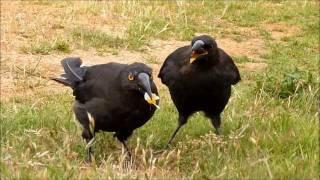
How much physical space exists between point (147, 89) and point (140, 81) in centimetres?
12

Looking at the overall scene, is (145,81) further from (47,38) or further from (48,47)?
(47,38)

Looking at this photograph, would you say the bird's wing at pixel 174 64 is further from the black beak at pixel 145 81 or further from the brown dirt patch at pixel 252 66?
the brown dirt patch at pixel 252 66

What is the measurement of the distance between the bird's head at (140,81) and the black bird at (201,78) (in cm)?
63

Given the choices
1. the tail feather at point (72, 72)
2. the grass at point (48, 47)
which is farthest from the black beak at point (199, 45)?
the grass at point (48, 47)

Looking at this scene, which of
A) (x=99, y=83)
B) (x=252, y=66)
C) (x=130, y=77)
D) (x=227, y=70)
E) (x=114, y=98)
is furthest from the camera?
(x=252, y=66)

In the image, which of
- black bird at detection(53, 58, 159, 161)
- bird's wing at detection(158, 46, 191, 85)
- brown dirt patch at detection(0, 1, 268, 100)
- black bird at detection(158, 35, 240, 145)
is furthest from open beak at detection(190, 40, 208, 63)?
brown dirt patch at detection(0, 1, 268, 100)

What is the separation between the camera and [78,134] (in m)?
6.09

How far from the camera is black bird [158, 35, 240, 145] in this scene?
19.6 feet

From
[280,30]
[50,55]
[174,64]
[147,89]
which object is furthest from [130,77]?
[280,30]

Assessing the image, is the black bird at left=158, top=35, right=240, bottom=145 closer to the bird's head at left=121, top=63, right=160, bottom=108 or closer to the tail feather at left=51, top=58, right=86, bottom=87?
the bird's head at left=121, top=63, right=160, bottom=108

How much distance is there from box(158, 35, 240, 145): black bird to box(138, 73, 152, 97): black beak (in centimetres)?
71

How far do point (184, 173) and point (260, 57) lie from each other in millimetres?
5339

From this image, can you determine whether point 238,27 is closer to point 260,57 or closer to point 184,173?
point 260,57

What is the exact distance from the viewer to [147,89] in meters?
5.22
